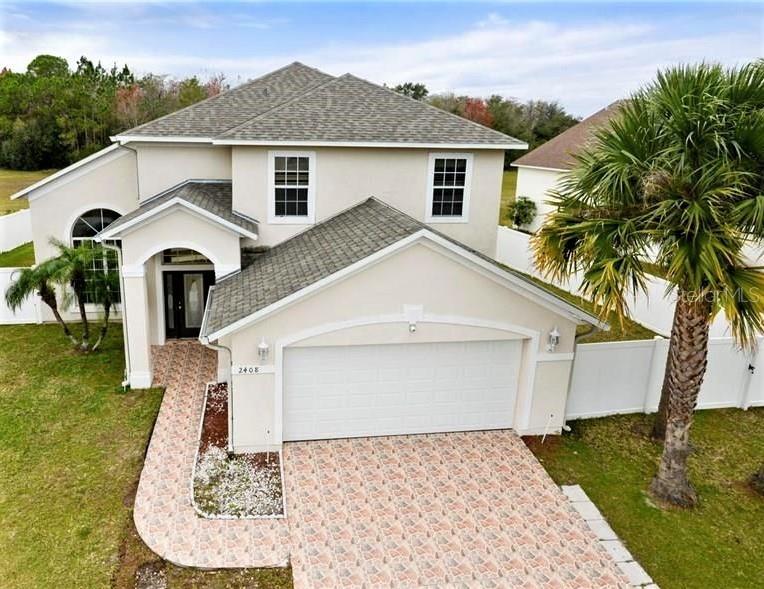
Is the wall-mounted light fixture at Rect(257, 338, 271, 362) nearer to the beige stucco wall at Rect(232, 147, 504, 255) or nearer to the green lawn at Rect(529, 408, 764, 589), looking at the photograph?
the beige stucco wall at Rect(232, 147, 504, 255)

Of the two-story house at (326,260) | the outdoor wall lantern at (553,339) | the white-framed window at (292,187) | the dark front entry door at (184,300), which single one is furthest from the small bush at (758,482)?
the dark front entry door at (184,300)

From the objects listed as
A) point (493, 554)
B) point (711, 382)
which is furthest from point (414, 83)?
point (493, 554)

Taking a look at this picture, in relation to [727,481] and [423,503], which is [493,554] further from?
[727,481]

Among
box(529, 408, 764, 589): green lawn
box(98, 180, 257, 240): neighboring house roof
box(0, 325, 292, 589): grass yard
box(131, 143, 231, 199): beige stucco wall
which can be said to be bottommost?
box(0, 325, 292, 589): grass yard

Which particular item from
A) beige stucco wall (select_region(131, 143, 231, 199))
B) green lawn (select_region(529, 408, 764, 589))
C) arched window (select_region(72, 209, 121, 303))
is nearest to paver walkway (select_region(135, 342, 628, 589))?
green lawn (select_region(529, 408, 764, 589))

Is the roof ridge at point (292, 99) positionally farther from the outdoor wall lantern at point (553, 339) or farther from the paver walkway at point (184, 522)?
the outdoor wall lantern at point (553, 339)

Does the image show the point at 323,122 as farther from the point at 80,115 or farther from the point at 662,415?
the point at 80,115
